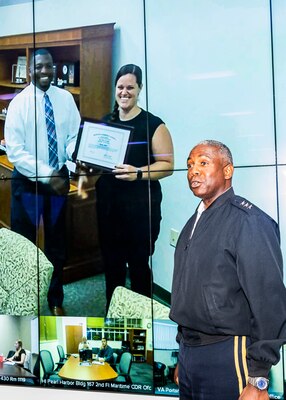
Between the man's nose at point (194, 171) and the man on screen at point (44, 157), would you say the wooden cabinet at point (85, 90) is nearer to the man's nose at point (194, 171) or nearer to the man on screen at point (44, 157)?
the man on screen at point (44, 157)

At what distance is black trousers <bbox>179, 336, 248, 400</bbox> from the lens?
1.97 meters

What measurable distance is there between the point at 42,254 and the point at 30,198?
44cm

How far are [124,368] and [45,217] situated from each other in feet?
4.13

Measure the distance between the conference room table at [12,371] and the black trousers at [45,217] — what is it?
57cm

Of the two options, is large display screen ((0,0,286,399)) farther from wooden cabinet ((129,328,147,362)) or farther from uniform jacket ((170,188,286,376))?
uniform jacket ((170,188,286,376))

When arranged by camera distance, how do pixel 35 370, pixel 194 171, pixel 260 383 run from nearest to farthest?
pixel 260 383 < pixel 194 171 < pixel 35 370

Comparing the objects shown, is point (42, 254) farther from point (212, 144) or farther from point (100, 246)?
point (212, 144)

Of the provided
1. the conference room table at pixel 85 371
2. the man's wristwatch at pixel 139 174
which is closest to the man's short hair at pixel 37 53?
the man's wristwatch at pixel 139 174

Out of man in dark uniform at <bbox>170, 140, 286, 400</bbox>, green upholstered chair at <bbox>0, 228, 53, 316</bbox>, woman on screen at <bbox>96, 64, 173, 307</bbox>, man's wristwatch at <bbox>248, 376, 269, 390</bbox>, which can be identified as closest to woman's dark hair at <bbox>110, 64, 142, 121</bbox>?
woman on screen at <bbox>96, 64, 173, 307</bbox>

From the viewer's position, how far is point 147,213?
3941mm

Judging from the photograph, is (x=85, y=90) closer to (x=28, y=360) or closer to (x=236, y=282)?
(x=28, y=360)

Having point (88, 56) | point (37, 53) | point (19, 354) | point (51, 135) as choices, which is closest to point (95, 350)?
point (19, 354)

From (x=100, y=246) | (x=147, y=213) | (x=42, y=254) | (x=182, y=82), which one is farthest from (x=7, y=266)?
(x=182, y=82)

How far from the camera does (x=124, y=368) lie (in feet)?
13.0
